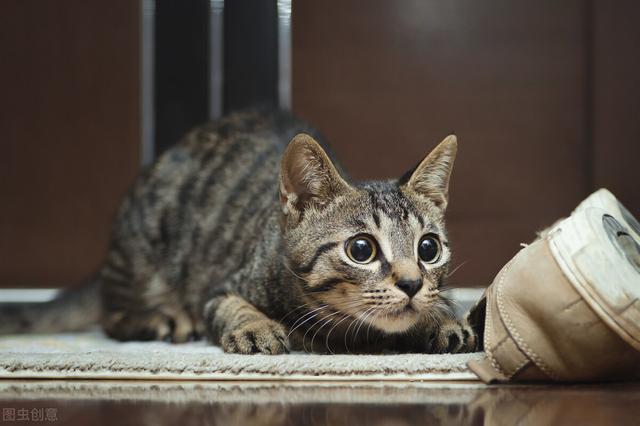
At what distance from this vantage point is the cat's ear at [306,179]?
202 cm

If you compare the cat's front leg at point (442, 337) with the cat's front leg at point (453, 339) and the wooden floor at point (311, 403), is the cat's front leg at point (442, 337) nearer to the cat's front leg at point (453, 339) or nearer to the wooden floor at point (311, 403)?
the cat's front leg at point (453, 339)

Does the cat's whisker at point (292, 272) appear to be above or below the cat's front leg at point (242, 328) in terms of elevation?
above

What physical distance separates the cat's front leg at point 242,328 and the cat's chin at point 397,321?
26cm

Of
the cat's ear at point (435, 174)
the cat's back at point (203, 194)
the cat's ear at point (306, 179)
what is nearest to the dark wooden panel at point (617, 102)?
the cat's back at point (203, 194)

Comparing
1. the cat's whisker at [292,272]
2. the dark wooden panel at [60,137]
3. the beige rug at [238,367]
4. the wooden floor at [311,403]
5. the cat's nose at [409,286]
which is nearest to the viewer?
the wooden floor at [311,403]

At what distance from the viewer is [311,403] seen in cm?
149

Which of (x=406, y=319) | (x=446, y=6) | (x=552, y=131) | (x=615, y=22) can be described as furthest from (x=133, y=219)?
(x=615, y=22)

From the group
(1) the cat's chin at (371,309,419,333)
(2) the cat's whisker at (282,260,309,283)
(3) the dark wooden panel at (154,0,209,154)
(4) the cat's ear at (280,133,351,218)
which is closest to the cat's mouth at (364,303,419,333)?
(1) the cat's chin at (371,309,419,333)

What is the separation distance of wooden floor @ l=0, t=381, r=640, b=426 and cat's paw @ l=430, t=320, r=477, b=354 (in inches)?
11.7

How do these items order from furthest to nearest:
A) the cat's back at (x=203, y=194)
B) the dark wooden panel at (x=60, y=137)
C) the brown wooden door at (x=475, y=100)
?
the dark wooden panel at (x=60, y=137) < the brown wooden door at (x=475, y=100) < the cat's back at (x=203, y=194)

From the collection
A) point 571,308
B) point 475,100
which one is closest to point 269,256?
point 571,308

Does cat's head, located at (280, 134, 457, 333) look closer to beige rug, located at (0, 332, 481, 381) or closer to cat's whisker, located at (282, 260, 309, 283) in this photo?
cat's whisker, located at (282, 260, 309, 283)

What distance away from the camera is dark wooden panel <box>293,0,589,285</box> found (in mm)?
3521

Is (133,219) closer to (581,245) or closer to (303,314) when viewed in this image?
(303,314)
